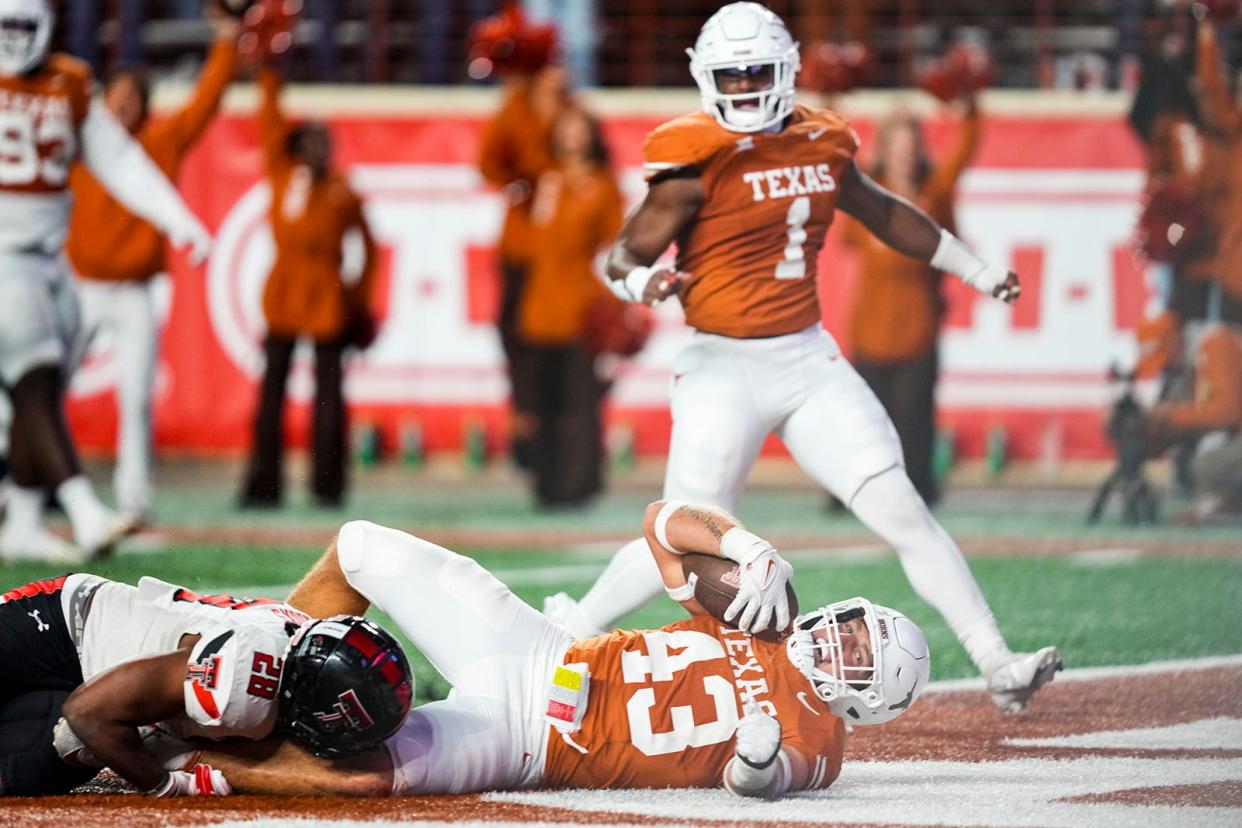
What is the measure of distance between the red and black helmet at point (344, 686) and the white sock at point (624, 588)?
1.48 meters

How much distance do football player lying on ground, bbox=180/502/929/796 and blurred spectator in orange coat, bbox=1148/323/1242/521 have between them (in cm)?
693

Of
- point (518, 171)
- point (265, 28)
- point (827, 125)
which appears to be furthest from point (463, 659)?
point (518, 171)

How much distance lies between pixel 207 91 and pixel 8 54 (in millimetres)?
2171

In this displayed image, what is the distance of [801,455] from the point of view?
21.6 feet

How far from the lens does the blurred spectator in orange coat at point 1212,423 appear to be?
1163 centimetres

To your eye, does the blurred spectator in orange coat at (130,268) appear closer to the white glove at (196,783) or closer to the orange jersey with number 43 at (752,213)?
the orange jersey with number 43 at (752,213)

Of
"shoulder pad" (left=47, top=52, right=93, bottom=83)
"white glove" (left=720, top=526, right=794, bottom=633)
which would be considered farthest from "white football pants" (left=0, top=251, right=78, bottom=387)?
"white glove" (left=720, top=526, right=794, bottom=633)

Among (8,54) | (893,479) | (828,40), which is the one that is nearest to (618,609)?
(893,479)

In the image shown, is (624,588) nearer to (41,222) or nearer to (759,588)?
(759,588)

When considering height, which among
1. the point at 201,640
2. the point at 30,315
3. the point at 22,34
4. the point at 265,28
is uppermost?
the point at 22,34

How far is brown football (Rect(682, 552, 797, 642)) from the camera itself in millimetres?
5145

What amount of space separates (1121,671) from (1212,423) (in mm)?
4825

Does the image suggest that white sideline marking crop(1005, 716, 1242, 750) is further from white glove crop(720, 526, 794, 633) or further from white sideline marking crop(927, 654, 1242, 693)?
white glove crop(720, 526, 794, 633)

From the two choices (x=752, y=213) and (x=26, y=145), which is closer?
(x=752, y=213)
